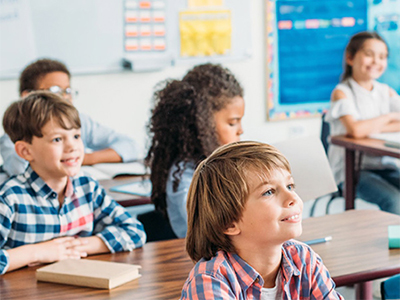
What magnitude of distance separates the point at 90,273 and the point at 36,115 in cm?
56

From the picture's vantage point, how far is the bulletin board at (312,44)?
491 cm

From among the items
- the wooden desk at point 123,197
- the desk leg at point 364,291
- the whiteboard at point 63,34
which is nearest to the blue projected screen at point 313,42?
the whiteboard at point 63,34

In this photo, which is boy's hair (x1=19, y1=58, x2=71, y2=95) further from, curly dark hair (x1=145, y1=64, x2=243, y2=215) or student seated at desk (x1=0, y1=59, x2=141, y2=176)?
curly dark hair (x1=145, y1=64, x2=243, y2=215)

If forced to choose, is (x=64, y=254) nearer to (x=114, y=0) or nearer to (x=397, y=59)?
(x=114, y=0)

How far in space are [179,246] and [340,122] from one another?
1.99 m

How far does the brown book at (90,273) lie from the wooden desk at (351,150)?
74.2 inches

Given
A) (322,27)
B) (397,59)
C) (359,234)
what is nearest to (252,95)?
(322,27)

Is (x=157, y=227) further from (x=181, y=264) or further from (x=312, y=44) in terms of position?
(x=312, y=44)

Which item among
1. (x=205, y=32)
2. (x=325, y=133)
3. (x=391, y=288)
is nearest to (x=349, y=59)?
(x=325, y=133)

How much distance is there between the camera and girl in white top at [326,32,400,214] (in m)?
3.22

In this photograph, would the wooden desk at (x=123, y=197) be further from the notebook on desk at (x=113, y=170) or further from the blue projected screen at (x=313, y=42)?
the blue projected screen at (x=313, y=42)

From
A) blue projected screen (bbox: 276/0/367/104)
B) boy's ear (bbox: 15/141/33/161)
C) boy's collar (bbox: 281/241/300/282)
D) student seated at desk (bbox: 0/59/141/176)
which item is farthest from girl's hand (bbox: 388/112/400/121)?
boy's collar (bbox: 281/241/300/282)

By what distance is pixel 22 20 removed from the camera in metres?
4.11

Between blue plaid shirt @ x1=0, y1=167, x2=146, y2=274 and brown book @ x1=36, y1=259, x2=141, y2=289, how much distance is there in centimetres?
19
